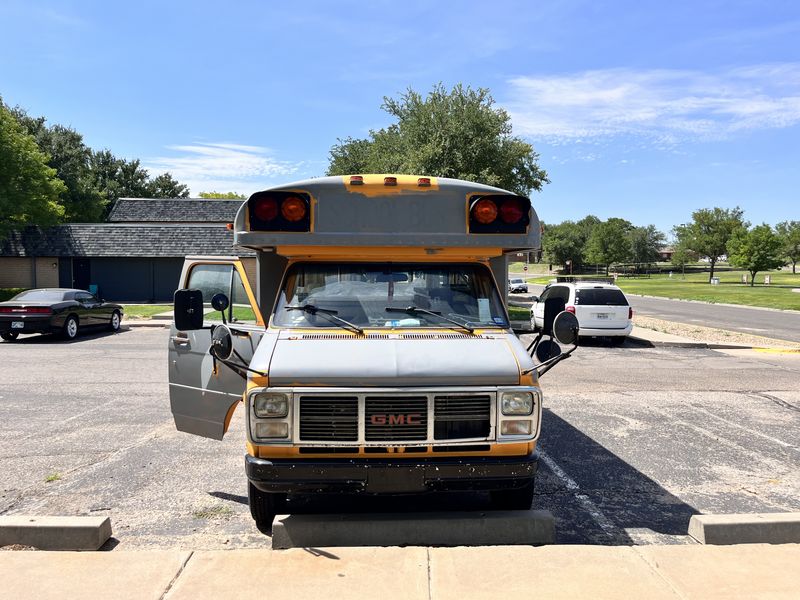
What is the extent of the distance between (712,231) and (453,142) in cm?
6693

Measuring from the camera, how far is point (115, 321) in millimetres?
19531

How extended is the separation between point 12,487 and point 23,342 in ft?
41.5

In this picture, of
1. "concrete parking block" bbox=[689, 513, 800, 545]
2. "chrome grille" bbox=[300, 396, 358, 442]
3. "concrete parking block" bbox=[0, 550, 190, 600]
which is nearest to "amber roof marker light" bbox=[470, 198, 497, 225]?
"chrome grille" bbox=[300, 396, 358, 442]

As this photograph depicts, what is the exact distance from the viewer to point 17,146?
97.5 ft

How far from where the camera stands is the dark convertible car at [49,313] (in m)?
16.2

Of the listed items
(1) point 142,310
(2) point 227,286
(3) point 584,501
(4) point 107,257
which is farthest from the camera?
(4) point 107,257

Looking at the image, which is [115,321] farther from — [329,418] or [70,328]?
[329,418]

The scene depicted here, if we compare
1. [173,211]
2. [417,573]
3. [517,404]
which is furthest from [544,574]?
[173,211]

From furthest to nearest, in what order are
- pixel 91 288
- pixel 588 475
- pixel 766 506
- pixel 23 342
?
1. pixel 91 288
2. pixel 23 342
3. pixel 588 475
4. pixel 766 506

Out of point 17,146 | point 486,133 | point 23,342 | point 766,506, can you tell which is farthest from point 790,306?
point 17,146

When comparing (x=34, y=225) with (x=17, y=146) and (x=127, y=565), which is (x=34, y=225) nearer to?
(x=17, y=146)

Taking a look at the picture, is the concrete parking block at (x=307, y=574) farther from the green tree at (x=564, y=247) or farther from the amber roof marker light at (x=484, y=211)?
the green tree at (x=564, y=247)

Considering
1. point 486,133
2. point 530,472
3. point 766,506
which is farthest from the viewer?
point 486,133

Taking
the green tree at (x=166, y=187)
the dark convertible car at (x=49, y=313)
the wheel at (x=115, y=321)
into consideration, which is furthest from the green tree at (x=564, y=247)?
the dark convertible car at (x=49, y=313)
